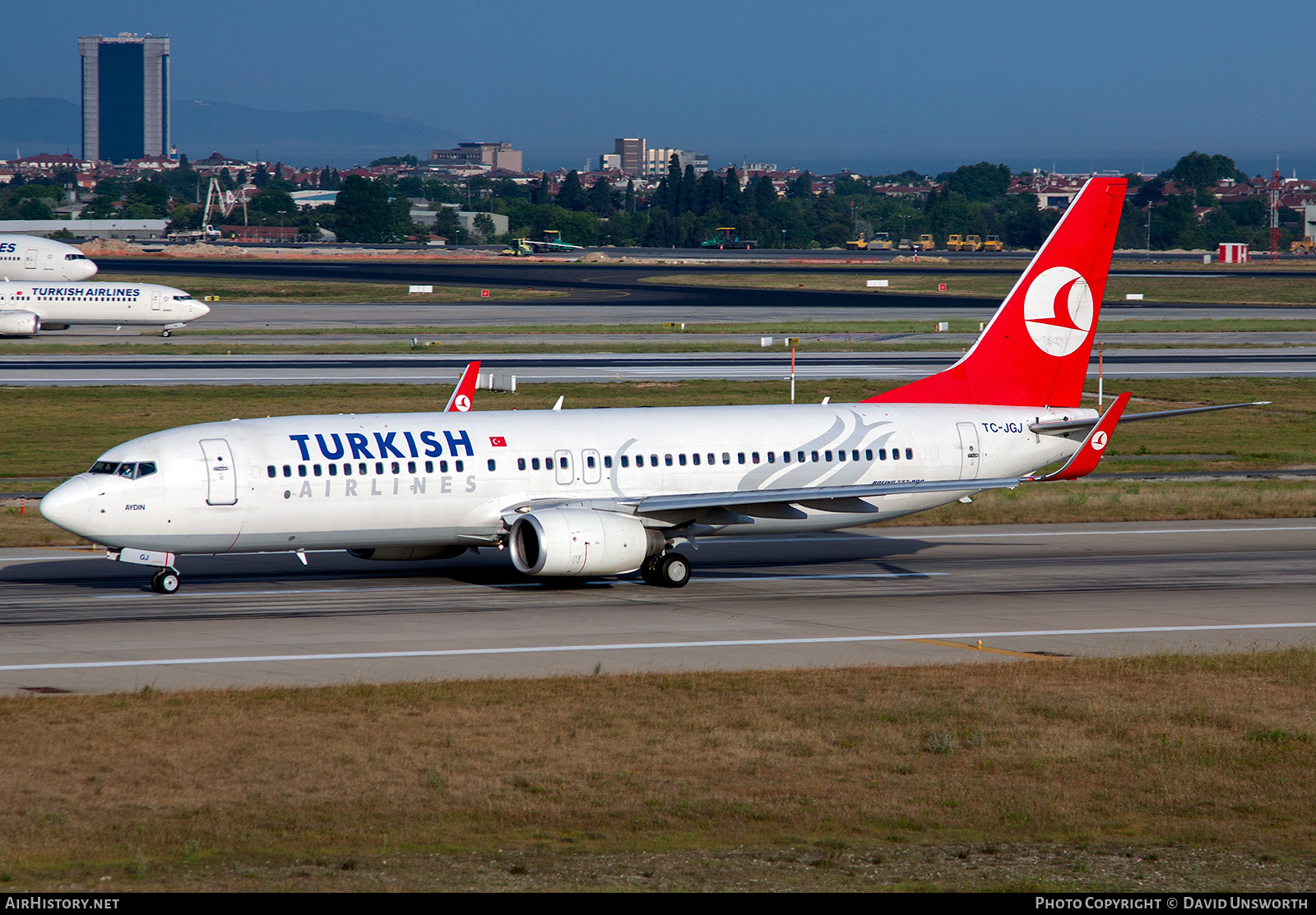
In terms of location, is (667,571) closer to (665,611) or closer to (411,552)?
(665,611)

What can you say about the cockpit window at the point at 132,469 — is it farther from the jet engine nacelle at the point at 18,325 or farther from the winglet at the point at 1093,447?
the jet engine nacelle at the point at 18,325

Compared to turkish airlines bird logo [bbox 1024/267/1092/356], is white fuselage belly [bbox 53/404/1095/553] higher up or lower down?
lower down

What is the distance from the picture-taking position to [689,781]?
755 inches

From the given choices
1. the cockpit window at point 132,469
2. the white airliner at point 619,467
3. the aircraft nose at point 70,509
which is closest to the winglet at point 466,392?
the white airliner at point 619,467

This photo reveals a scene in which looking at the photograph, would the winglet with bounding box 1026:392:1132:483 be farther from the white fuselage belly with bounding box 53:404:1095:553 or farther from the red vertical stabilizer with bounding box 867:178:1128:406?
the red vertical stabilizer with bounding box 867:178:1128:406

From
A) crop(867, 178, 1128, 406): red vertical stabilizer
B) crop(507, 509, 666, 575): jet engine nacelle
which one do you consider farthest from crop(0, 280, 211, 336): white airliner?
crop(507, 509, 666, 575): jet engine nacelle

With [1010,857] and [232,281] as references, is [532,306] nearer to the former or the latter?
[232,281]

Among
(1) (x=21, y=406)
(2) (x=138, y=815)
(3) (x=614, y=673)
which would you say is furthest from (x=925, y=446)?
(1) (x=21, y=406)

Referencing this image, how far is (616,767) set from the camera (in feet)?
65.1

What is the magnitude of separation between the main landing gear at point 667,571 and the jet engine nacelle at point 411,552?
175 inches

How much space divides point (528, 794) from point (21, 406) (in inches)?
2183

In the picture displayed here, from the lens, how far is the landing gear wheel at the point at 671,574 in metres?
34.3

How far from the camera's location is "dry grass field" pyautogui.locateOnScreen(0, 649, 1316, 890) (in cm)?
1548

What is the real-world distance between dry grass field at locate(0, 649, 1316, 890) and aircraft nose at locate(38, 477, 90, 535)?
805 cm
